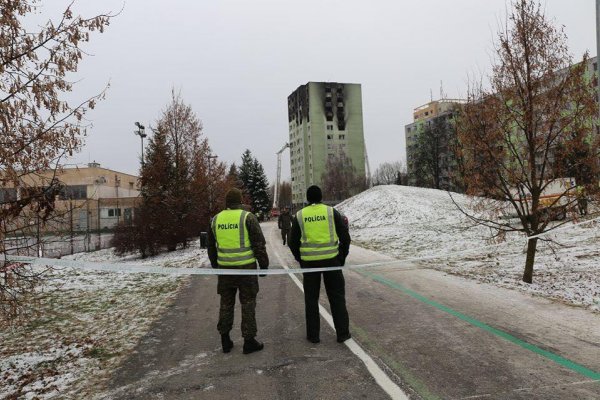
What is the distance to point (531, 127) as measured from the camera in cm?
852

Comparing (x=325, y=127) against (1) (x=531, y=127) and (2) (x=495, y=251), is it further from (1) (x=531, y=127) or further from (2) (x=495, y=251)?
(1) (x=531, y=127)

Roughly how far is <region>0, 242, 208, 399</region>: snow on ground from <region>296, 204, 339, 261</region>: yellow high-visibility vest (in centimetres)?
281

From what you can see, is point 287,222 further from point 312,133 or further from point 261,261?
point 312,133

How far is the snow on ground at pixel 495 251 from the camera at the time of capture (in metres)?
8.73

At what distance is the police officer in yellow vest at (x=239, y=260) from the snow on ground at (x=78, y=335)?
150 centimetres

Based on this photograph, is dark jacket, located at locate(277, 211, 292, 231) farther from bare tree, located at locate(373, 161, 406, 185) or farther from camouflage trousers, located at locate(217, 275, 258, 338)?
bare tree, located at locate(373, 161, 406, 185)

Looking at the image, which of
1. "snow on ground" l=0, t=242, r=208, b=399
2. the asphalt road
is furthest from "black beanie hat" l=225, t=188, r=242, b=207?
"snow on ground" l=0, t=242, r=208, b=399

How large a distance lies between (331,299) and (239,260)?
1.34 metres

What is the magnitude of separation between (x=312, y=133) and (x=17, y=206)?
102 metres

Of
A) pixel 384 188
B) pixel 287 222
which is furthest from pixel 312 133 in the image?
pixel 287 222

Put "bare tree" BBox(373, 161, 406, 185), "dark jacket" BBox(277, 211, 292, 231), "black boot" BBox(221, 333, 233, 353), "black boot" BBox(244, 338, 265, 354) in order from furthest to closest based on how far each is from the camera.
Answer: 1. "bare tree" BBox(373, 161, 406, 185)
2. "dark jacket" BBox(277, 211, 292, 231)
3. "black boot" BBox(221, 333, 233, 353)
4. "black boot" BBox(244, 338, 265, 354)

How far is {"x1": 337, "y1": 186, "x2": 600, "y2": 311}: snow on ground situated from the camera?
28.7 feet

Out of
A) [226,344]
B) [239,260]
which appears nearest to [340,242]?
[239,260]

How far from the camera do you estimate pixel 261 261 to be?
17.1 feet
